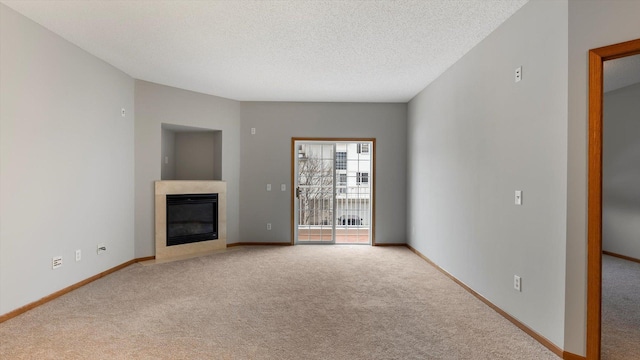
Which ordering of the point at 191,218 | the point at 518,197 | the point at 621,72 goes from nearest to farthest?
the point at 518,197, the point at 621,72, the point at 191,218

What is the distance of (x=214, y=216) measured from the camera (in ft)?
18.7

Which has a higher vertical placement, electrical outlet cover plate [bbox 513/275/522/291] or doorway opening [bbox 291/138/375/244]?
doorway opening [bbox 291/138/375/244]

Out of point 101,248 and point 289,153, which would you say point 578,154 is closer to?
point 289,153

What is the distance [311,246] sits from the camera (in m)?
6.03

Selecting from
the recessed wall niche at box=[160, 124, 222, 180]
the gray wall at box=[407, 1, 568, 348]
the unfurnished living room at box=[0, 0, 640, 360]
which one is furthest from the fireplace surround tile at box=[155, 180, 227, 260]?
the gray wall at box=[407, 1, 568, 348]

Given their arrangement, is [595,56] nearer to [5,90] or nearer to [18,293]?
[5,90]

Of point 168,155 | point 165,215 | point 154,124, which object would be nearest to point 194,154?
point 168,155

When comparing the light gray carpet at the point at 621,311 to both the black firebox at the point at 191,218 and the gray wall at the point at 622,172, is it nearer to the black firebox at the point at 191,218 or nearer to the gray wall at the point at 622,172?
the gray wall at the point at 622,172

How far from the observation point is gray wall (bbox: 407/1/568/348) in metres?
2.29

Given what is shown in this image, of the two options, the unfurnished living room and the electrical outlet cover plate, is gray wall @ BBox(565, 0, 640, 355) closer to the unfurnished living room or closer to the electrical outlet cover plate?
the unfurnished living room

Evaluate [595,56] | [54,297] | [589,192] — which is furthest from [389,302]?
[54,297]

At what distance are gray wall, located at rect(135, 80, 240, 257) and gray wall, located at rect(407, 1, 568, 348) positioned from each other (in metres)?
3.77

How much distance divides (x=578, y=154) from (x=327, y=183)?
4.47m

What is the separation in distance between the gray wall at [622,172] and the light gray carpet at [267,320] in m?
3.42
